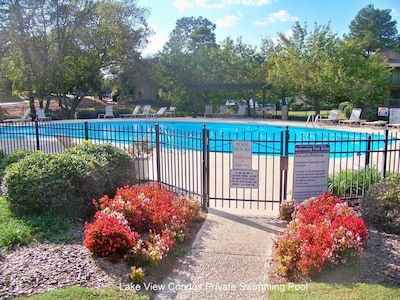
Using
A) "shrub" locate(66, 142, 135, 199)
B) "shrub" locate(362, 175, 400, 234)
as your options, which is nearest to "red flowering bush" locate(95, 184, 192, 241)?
"shrub" locate(66, 142, 135, 199)

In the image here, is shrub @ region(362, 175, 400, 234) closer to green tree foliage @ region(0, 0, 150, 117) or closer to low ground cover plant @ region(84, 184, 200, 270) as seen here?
low ground cover plant @ region(84, 184, 200, 270)

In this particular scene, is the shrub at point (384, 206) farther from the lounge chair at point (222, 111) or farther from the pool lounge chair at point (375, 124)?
the lounge chair at point (222, 111)

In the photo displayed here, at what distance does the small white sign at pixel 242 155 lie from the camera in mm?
6012

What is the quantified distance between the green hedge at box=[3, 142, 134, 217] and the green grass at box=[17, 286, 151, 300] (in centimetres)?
221

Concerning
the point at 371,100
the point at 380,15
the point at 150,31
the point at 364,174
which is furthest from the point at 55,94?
the point at 380,15

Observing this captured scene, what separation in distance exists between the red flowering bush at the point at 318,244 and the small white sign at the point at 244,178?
4.91 ft

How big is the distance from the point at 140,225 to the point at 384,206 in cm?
361

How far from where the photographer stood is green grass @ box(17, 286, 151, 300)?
3.36 metres

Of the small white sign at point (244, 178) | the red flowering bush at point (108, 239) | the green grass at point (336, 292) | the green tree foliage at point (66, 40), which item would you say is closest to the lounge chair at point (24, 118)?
the green tree foliage at point (66, 40)

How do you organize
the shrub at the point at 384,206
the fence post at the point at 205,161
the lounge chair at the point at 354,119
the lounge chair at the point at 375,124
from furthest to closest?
the lounge chair at the point at 354,119
the lounge chair at the point at 375,124
the fence post at the point at 205,161
the shrub at the point at 384,206

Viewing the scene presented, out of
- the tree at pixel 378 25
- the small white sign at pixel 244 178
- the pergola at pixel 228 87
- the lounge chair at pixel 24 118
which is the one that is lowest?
the small white sign at pixel 244 178

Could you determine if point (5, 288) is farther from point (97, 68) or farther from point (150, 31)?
point (150, 31)

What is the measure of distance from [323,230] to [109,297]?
2497mm

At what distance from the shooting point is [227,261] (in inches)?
171
